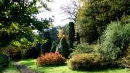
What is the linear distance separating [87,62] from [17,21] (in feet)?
48.3

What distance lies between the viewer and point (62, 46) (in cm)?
4125

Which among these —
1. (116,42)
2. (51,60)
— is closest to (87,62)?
(116,42)

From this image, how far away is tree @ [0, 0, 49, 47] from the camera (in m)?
13.9

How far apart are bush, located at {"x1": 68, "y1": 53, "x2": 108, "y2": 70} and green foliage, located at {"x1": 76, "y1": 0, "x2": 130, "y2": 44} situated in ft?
27.7

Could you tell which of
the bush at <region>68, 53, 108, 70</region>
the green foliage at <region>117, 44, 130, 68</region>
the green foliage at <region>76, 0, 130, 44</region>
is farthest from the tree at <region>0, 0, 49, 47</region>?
the green foliage at <region>76, 0, 130, 44</region>

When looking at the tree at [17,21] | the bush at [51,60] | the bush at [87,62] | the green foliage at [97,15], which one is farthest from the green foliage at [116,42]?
the tree at [17,21]

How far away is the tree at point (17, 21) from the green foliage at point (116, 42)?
13.2 metres

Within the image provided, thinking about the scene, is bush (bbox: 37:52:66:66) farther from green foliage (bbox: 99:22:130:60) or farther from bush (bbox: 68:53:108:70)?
green foliage (bbox: 99:22:130:60)

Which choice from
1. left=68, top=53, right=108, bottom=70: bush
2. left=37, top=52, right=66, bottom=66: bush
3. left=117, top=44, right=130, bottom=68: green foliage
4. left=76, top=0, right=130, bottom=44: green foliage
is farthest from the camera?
left=37, top=52, right=66, bottom=66: bush

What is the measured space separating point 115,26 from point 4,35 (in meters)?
15.9

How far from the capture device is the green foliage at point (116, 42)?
27312mm

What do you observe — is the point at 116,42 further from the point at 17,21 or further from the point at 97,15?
the point at 17,21

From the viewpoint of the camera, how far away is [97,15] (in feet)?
123

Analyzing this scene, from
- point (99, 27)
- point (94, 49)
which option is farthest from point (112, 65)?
point (99, 27)
